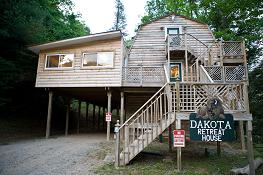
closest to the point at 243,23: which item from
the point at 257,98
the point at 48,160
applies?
the point at 257,98

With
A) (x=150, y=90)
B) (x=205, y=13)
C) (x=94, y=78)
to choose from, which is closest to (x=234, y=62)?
(x=150, y=90)

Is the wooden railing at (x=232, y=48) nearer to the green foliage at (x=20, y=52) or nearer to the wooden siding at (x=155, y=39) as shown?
the wooden siding at (x=155, y=39)

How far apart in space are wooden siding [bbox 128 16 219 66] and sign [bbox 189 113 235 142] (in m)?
8.57

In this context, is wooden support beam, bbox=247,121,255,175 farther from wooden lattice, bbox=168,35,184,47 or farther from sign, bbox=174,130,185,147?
wooden lattice, bbox=168,35,184,47

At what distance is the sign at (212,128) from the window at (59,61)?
963 cm

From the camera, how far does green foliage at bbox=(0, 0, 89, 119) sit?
12.1 metres

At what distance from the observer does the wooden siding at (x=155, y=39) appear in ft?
48.2

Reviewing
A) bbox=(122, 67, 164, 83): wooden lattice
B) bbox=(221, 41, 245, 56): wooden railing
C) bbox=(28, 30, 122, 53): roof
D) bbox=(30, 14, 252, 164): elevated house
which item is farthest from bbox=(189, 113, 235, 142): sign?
→ bbox=(28, 30, 122, 53): roof

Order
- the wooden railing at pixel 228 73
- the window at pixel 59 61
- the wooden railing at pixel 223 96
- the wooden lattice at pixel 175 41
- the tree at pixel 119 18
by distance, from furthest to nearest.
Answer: the tree at pixel 119 18
the window at pixel 59 61
the wooden lattice at pixel 175 41
the wooden railing at pixel 228 73
the wooden railing at pixel 223 96

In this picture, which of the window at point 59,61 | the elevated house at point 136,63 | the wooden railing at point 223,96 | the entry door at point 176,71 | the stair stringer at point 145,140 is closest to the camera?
the wooden railing at point 223,96

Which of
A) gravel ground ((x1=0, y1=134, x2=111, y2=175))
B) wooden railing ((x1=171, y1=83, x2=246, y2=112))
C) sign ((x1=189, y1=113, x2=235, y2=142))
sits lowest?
gravel ground ((x1=0, y1=134, x2=111, y2=175))

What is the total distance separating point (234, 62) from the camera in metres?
11.9

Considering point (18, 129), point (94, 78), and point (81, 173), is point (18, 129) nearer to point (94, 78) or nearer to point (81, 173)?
point (94, 78)

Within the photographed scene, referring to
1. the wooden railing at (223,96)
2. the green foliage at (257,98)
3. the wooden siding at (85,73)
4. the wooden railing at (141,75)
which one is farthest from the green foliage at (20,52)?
the green foliage at (257,98)
